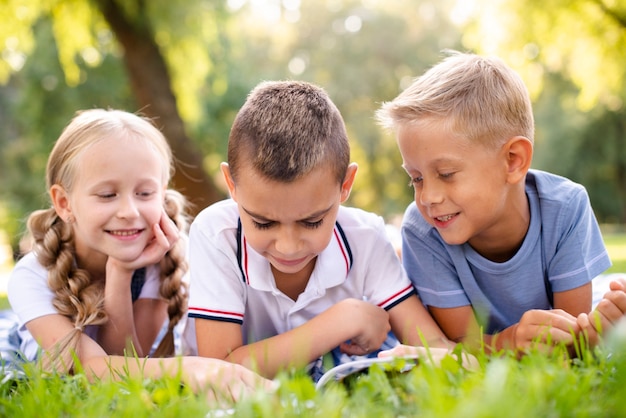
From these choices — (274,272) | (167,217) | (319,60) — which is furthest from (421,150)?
(319,60)

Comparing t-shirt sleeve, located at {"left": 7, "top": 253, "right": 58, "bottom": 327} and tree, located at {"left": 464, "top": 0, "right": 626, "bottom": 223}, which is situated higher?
tree, located at {"left": 464, "top": 0, "right": 626, "bottom": 223}

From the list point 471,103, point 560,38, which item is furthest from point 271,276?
point 560,38

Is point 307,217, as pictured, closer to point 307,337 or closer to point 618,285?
point 307,337

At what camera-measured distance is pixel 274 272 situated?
2.68m

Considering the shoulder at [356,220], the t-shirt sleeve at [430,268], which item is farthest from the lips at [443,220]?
the shoulder at [356,220]

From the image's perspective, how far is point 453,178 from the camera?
8.39 feet

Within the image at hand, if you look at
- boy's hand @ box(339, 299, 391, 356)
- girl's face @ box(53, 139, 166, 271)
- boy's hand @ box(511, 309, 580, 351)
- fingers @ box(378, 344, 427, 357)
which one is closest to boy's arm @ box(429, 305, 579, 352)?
boy's hand @ box(511, 309, 580, 351)

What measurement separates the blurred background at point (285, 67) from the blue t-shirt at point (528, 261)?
215 centimetres

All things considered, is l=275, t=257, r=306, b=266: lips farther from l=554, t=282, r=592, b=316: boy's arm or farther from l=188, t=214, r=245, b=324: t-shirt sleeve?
l=554, t=282, r=592, b=316: boy's arm

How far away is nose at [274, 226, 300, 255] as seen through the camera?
2.29 metres

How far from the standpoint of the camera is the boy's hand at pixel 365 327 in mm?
2496

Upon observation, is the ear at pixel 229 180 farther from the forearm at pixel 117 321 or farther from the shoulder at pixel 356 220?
the forearm at pixel 117 321

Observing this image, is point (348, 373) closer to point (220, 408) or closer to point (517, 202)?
point (220, 408)

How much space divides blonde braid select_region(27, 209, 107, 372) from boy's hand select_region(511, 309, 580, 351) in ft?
5.65
